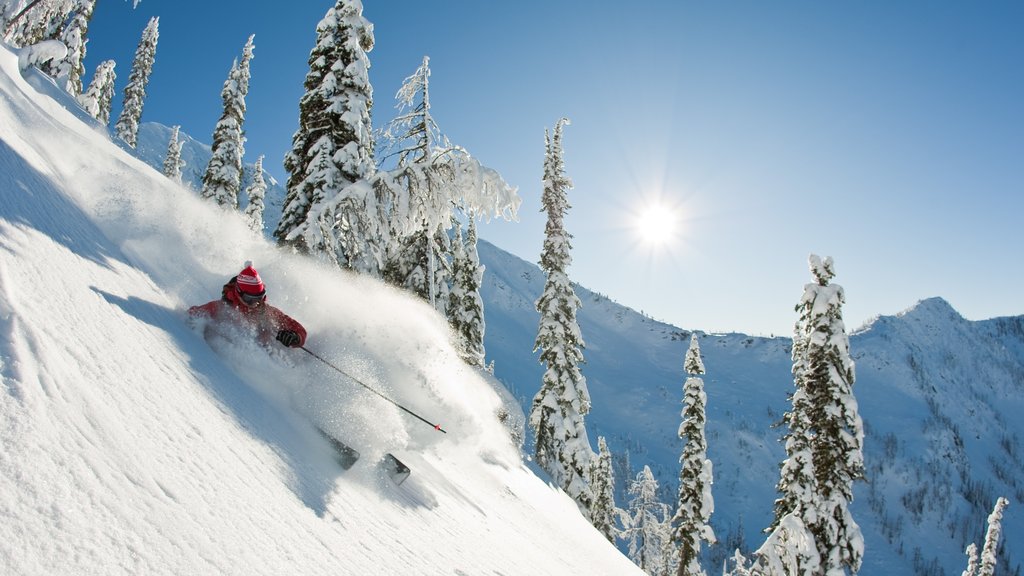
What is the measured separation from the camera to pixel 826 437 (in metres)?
17.0

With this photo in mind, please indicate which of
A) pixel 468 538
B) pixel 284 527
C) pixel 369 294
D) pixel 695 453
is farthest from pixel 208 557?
pixel 695 453

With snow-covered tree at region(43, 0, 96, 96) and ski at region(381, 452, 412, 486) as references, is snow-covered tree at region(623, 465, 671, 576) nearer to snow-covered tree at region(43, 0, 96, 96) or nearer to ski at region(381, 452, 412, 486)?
ski at region(381, 452, 412, 486)

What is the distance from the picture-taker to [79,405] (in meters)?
2.91

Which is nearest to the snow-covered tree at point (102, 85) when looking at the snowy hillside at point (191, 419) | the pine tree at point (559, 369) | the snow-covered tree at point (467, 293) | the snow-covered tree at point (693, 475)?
the snow-covered tree at point (467, 293)

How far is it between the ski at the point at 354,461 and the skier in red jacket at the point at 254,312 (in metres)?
1.63

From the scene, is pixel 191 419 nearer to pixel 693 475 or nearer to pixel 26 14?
pixel 26 14

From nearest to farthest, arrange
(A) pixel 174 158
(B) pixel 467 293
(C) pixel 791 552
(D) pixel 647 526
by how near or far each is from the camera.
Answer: (C) pixel 791 552 → (B) pixel 467 293 → (A) pixel 174 158 → (D) pixel 647 526

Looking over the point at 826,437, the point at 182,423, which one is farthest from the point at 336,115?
the point at 826,437

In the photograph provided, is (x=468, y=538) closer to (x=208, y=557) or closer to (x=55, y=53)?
(x=208, y=557)

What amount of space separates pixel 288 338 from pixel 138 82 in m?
53.2

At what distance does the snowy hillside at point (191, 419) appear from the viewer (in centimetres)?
243

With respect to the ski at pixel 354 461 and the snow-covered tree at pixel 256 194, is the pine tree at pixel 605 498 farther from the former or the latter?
the snow-covered tree at pixel 256 194

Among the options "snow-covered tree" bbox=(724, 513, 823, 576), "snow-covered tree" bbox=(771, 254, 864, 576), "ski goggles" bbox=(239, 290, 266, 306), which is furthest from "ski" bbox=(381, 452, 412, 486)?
"snow-covered tree" bbox=(771, 254, 864, 576)

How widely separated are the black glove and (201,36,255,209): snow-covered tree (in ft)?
107
